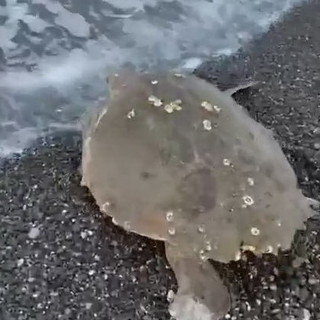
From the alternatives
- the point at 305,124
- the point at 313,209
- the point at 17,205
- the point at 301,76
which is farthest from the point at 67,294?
the point at 301,76

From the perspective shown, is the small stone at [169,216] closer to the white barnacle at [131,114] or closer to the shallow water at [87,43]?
the white barnacle at [131,114]

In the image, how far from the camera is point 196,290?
1.92 meters

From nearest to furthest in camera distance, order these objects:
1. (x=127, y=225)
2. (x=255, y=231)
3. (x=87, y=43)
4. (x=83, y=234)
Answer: (x=255, y=231) → (x=127, y=225) → (x=83, y=234) → (x=87, y=43)

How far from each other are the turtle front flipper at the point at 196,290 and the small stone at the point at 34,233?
40 cm

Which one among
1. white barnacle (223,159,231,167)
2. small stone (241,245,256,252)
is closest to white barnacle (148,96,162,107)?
white barnacle (223,159,231,167)

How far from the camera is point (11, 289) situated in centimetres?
199

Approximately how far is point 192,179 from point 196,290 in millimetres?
298

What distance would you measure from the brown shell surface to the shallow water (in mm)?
432

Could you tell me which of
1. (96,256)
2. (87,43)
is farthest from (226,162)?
(87,43)

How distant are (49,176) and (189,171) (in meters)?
0.52

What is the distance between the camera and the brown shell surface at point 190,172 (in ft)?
6.31

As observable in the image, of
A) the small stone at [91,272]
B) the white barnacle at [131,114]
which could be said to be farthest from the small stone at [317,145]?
the small stone at [91,272]

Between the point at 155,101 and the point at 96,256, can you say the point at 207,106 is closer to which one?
the point at 155,101

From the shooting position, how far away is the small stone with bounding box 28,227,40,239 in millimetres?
2115
